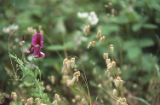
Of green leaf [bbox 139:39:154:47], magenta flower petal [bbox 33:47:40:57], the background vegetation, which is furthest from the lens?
green leaf [bbox 139:39:154:47]

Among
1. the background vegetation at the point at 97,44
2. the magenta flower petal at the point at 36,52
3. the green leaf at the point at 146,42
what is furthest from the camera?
the green leaf at the point at 146,42

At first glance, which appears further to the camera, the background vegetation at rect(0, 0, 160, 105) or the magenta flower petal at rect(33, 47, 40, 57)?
the background vegetation at rect(0, 0, 160, 105)

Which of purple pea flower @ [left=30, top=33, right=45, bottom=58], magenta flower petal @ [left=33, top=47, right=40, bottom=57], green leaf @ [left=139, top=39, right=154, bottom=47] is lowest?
green leaf @ [left=139, top=39, right=154, bottom=47]

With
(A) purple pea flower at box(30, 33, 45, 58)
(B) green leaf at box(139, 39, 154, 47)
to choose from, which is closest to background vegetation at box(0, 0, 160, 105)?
(B) green leaf at box(139, 39, 154, 47)

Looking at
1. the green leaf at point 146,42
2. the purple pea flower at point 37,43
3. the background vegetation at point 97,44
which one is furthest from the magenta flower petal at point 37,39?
the green leaf at point 146,42

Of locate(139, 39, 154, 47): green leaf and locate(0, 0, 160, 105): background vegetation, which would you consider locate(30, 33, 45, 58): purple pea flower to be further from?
locate(139, 39, 154, 47): green leaf

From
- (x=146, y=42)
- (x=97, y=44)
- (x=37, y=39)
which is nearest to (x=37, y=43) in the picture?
(x=37, y=39)

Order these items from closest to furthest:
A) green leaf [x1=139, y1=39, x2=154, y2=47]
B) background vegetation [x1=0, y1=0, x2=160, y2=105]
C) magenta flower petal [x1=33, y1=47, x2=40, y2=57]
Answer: magenta flower petal [x1=33, y1=47, x2=40, y2=57] → background vegetation [x1=0, y1=0, x2=160, y2=105] → green leaf [x1=139, y1=39, x2=154, y2=47]

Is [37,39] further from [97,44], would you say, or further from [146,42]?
[146,42]

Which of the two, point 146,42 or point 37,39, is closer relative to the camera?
point 37,39

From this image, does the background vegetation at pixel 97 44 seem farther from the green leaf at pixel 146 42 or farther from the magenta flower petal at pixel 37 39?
the magenta flower petal at pixel 37 39

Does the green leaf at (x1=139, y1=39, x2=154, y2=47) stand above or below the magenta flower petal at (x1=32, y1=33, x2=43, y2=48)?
below
